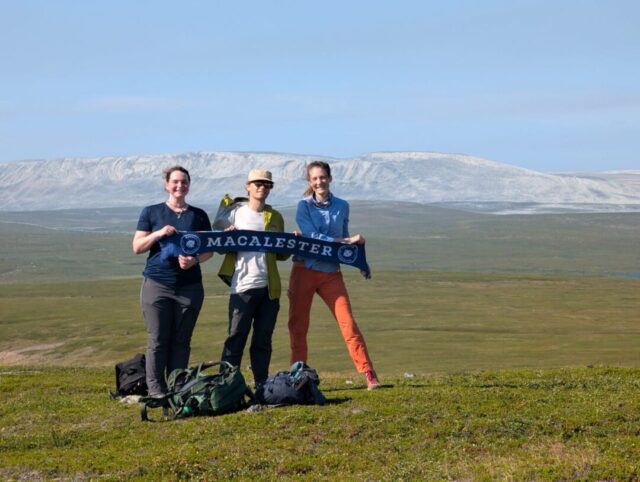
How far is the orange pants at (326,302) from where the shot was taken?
13.9m

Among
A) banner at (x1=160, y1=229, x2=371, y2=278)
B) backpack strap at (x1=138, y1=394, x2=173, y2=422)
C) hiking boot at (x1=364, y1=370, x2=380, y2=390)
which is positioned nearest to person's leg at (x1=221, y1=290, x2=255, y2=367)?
banner at (x1=160, y1=229, x2=371, y2=278)

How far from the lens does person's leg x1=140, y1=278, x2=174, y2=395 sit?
13.4m

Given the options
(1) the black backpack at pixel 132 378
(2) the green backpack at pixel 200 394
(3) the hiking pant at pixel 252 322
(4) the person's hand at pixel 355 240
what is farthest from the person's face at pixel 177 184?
(1) the black backpack at pixel 132 378

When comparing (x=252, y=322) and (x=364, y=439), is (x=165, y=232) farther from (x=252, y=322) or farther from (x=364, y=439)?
(x=364, y=439)

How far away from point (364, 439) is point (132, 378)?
4.58 meters

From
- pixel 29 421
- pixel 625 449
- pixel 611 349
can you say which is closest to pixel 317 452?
pixel 625 449

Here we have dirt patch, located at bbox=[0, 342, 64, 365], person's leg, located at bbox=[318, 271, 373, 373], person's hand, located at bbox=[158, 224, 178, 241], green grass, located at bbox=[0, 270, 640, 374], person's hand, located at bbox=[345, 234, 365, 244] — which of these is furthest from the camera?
dirt patch, located at bbox=[0, 342, 64, 365]

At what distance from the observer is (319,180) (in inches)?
535

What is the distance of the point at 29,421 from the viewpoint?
46.5 ft

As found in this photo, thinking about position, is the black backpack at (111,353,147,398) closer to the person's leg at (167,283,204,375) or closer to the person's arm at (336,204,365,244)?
the person's leg at (167,283,204,375)

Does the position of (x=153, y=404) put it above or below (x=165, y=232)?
below

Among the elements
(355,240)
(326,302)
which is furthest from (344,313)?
(355,240)

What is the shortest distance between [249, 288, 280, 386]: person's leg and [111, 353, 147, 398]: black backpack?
1.82 metres

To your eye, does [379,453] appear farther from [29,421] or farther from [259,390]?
[29,421]
